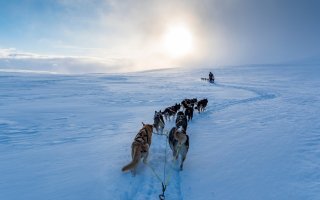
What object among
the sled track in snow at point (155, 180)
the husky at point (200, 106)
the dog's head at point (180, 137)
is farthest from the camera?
the husky at point (200, 106)

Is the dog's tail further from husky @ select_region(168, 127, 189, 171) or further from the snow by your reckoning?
husky @ select_region(168, 127, 189, 171)

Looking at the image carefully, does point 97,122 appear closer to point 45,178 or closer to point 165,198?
point 45,178

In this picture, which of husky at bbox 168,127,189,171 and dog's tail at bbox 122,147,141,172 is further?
husky at bbox 168,127,189,171

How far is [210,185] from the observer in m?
4.54

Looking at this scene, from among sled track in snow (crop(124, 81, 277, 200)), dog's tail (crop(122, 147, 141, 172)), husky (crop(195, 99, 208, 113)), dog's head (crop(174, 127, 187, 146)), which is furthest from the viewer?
husky (crop(195, 99, 208, 113))

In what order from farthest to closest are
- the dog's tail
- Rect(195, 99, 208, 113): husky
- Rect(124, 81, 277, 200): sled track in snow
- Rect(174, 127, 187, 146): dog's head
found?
Rect(195, 99, 208, 113): husky → Rect(174, 127, 187, 146): dog's head → the dog's tail → Rect(124, 81, 277, 200): sled track in snow

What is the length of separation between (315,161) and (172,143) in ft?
9.19

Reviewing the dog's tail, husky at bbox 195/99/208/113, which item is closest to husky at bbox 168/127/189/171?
the dog's tail

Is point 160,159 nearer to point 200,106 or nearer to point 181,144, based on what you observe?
point 181,144

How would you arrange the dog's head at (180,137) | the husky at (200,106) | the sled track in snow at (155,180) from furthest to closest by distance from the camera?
1. the husky at (200,106)
2. the dog's head at (180,137)
3. the sled track in snow at (155,180)

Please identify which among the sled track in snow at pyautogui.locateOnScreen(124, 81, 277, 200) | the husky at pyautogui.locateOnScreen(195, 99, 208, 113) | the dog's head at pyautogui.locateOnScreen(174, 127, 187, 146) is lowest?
the sled track in snow at pyautogui.locateOnScreen(124, 81, 277, 200)

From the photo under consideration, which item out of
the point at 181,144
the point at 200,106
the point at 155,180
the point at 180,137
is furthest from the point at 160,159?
the point at 200,106

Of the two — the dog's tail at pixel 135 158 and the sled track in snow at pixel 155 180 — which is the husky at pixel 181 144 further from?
the dog's tail at pixel 135 158

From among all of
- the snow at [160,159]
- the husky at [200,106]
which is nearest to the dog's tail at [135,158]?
the snow at [160,159]
